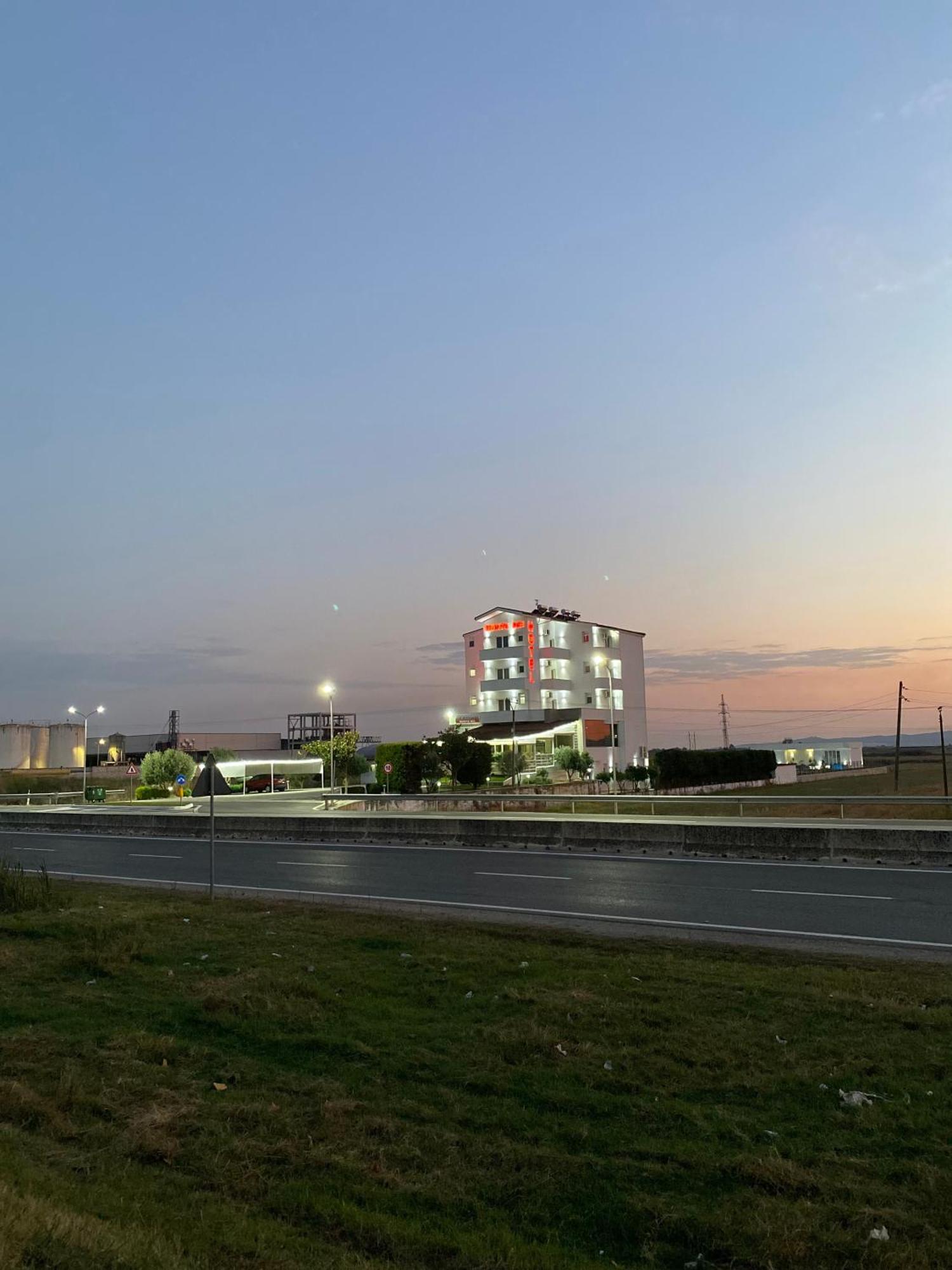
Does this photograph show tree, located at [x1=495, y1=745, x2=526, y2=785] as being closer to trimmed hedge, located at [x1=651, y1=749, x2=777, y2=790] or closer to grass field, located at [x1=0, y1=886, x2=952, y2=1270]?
trimmed hedge, located at [x1=651, y1=749, x2=777, y2=790]

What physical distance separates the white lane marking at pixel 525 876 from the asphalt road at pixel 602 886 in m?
0.06

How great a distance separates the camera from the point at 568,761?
219 ft

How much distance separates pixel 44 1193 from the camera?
14.1 feet

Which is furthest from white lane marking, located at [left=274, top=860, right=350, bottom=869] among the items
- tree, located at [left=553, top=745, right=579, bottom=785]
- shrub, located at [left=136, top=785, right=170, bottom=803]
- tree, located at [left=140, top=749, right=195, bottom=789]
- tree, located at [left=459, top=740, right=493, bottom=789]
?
tree, located at [left=553, top=745, right=579, bottom=785]

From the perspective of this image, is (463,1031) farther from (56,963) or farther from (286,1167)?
(56,963)

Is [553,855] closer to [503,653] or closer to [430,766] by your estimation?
[430,766]

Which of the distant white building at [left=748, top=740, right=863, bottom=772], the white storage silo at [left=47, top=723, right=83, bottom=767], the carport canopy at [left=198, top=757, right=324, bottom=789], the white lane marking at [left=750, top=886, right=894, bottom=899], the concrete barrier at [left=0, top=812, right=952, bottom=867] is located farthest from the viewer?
the distant white building at [left=748, top=740, right=863, bottom=772]

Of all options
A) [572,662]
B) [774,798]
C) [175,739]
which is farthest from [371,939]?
[175,739]

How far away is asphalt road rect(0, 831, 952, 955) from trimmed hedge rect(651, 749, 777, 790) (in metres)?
39.2

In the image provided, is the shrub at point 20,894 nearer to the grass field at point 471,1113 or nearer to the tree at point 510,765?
the grass field at point 471,1113

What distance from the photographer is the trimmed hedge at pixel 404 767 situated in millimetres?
54312

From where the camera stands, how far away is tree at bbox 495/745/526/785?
2530 inches

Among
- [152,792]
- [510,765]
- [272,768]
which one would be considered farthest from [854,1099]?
[272,768]

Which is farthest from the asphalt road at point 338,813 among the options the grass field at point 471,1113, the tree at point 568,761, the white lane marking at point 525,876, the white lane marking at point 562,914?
the tree at point 568,761
